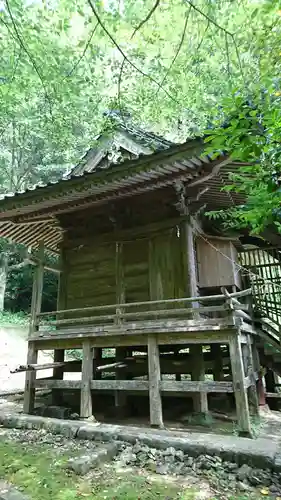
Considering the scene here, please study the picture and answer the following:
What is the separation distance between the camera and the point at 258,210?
9.69 ft

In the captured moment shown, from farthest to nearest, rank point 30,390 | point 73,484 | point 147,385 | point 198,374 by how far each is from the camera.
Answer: point 30,390, point 198,374, point 147,385, point 73,484

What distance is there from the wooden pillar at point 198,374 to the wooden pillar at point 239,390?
1.27 meters

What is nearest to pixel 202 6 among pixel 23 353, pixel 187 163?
pixel 187 163

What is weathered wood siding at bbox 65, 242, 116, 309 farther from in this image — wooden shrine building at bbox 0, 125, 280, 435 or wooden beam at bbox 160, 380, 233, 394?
wooden beam at bbox 160, 380, 233, 394

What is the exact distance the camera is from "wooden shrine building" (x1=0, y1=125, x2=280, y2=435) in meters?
6.07

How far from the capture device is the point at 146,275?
7855mm

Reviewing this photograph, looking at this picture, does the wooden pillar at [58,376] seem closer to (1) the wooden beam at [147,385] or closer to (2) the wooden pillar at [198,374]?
(1) the wooden beam at [147,385]

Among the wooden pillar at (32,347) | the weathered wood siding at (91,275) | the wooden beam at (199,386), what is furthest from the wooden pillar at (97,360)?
the wooden beam at (199,386)

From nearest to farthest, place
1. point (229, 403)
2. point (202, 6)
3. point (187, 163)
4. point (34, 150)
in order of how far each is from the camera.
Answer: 1. point (202, 6)
2. point (187, 163)
3. point (229, 403)
4. point (34, 150)

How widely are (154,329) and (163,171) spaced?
3.11 m

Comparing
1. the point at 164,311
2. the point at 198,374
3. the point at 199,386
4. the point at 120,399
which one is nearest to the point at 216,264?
the point at 164,311

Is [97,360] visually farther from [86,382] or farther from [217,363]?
[217,363]

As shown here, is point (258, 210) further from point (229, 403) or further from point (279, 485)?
point (229, 403)

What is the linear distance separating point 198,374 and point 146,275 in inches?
98.7
